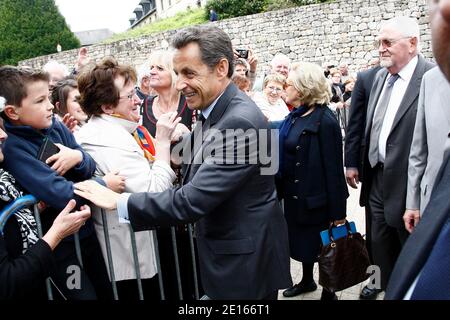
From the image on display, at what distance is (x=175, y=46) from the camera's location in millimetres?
1934

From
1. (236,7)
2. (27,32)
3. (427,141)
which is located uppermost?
(27,32)

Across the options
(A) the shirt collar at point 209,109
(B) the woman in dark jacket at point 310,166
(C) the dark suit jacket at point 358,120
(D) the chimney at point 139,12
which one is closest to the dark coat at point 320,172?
(B) the woman in dark jacket at point 310,166

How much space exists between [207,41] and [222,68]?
151mm

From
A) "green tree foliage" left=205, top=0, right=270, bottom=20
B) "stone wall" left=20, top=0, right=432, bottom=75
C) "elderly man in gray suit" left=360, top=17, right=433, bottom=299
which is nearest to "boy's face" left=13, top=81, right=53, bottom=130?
"elderly man in gray suit" left=360, top=17, right=433, bottom=299

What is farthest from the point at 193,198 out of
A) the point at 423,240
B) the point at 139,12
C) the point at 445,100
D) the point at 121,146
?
the point at 139,12

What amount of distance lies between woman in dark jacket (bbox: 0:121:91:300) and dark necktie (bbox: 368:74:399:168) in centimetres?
232

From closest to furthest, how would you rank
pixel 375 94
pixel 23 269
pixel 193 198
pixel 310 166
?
pixel 23 269 < pixel 193 198 < pixel 310 166 < pixel 375 94

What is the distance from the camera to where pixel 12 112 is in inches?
74.8

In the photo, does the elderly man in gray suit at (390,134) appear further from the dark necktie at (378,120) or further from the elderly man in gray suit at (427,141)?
the elderly man in gray suit at (427,141)

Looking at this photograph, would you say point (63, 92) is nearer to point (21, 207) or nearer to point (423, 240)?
point (21, 207)

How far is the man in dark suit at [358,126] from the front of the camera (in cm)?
346

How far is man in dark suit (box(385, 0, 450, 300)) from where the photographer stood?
2.46 feet
